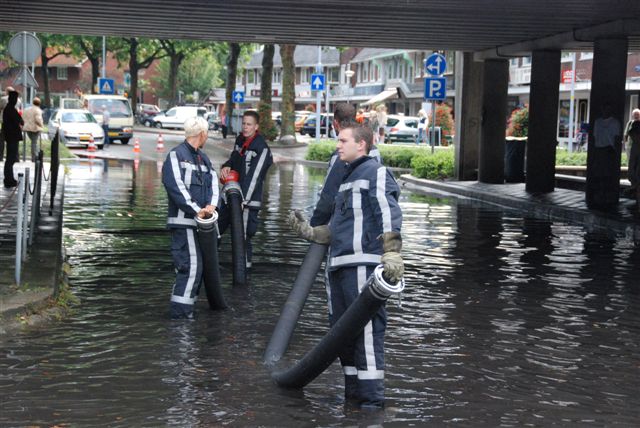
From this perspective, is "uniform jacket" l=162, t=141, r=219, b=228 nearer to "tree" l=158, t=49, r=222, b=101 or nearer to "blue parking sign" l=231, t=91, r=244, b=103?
"blue parking sign" l=231, t=91, r=244, b=103

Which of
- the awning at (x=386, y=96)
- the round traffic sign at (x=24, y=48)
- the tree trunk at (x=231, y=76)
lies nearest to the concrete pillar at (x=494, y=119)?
the round traffic sign at (x=24, y=48)

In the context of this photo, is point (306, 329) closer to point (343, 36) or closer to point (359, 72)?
point (343, 36)

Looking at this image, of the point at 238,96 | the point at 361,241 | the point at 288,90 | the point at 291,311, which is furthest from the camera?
the point at 238,96

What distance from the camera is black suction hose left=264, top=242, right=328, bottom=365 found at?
8273 millimetres

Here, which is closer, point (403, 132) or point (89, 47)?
point (403, 132)

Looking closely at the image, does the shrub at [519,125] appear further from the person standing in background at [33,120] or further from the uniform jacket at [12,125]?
the uniform jacket at [12,125]

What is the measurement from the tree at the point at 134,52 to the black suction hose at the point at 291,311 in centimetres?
7572

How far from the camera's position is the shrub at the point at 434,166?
103 feet

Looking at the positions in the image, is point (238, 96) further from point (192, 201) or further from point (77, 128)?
point (192, 201)

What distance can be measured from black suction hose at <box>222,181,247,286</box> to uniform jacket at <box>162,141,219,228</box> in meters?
2.01

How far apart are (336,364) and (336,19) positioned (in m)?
Answer: 14.5

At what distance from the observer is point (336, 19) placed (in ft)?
72.4

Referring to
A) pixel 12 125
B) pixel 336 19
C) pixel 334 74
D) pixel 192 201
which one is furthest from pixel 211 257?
pixel 334 74

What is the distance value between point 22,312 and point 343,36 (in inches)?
677
